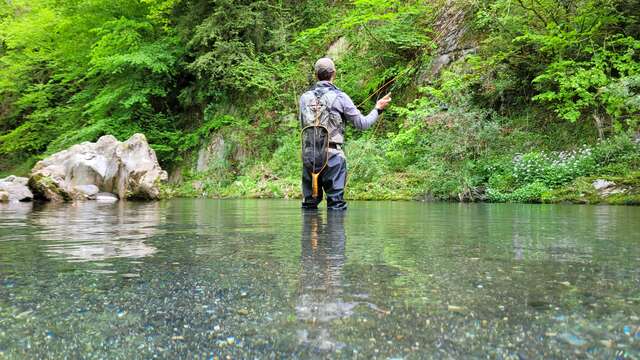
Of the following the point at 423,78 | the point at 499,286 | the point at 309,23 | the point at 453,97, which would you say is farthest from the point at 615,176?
the point at 309,23

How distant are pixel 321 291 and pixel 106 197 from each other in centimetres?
1199

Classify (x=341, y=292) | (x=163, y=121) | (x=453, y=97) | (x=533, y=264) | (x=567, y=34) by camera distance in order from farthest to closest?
(x=163, y=121) → (x=453, y=97) → (x=567, y=34) → (x=533, y=264) → (x=341, y=292)

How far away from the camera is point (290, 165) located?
648 inches

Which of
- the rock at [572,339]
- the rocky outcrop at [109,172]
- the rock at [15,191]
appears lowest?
the rock at [572,339]

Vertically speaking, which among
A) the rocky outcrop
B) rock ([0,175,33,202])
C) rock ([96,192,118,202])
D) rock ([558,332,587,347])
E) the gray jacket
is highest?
the gray jacket

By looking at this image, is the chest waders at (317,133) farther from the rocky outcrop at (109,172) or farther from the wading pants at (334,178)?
the rocky outcrop at (109,172)

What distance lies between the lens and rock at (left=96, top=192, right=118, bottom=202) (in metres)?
12.1

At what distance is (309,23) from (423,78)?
720 centimetres

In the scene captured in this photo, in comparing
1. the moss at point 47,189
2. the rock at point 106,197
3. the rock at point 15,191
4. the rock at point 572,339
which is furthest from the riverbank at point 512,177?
the rock at point 572,339

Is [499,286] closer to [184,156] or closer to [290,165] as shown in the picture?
[290,165]

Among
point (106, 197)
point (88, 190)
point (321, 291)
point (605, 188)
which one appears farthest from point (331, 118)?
point (88, 190)

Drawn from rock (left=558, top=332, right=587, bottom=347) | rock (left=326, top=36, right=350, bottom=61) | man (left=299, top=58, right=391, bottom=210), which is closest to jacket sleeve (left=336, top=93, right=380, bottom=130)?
man (left=299, top=58, right=391, bottom=210)

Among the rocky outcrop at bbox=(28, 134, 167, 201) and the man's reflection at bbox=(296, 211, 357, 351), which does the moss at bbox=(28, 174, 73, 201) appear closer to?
the rocky outcrop at bbox=(28, 134, 167, 201)

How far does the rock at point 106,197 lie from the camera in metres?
12.1
